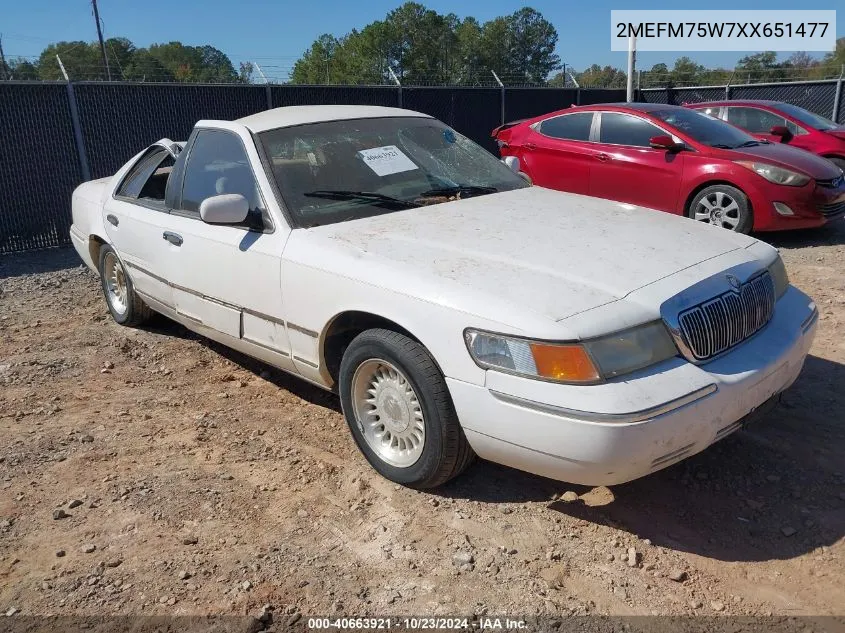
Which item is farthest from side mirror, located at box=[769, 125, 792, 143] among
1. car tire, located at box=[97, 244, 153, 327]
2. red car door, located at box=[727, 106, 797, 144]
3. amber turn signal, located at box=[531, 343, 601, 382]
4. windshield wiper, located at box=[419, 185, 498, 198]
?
amber turn signal, located at box=[531, 343, 601, 382]

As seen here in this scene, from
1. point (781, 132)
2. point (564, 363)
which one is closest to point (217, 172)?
point (564, 363)

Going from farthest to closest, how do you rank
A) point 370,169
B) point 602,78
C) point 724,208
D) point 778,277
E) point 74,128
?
point 602,78
point 74,128
point 724,208
point 370,169
point 778,277

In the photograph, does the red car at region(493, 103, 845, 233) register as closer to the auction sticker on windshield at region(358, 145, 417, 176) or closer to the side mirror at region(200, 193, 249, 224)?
the auction sticker on windshield at region(358, 145, 417, 176)

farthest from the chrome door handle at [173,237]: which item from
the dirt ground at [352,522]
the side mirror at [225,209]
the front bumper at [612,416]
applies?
the front bumper at [612,416]

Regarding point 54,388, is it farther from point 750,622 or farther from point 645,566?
point 750,622

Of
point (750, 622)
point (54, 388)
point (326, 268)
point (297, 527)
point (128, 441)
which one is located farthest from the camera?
point (54, 388)

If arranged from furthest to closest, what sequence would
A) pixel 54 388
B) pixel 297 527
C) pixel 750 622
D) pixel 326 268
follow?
pixel 54 388 → pixel 326 268 → pixel 297 527 → pixel 750 622

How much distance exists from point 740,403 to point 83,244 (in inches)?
204

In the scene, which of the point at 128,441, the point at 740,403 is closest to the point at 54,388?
the point at 128,441

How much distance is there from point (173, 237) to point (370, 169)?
129 cm

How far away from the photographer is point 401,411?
11.0 feet

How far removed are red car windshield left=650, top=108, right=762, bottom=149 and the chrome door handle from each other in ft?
19.4

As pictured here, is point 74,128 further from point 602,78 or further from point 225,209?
point 602,78

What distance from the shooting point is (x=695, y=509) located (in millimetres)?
3242
